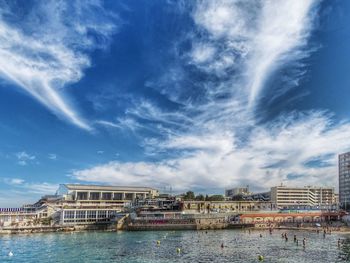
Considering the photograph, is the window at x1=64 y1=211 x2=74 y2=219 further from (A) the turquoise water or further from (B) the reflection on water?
(B) the reflection on water

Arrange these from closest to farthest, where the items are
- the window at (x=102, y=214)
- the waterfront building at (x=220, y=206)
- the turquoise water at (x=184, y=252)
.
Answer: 1. the turquoise water at (x=184, y=252)
2. the window at (x=102, y=214)
3. the waterfront building at (x=220, y=206)

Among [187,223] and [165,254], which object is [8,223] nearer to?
[187,223]

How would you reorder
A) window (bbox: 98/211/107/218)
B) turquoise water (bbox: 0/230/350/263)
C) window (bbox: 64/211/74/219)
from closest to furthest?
turquoise water (bbox: 0/230/350/263) < window (bbox: 64/211/74/219) < window (bbox: 98/211/107/218)

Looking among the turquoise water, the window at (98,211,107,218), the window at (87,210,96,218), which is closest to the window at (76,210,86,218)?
the window at (87,210,96,218)

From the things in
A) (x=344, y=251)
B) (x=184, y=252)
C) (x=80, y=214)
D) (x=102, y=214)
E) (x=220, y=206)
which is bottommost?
(x=184, y=252)

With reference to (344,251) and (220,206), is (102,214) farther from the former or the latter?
(344,251)

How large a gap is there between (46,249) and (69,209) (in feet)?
229

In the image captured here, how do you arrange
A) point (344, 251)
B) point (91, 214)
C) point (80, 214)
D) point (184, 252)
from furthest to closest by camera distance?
point (91, 214) → point (80, 214) → point (184, 252) → point (344, 251)

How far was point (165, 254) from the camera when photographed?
66625mm

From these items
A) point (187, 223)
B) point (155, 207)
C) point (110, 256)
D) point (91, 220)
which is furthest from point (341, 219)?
point (110, 256)

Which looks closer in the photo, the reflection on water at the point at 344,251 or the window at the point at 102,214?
the reflection on water at the point at 344,251

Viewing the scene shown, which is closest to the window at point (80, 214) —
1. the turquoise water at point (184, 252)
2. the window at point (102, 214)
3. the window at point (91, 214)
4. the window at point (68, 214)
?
the window at point (91, 214)

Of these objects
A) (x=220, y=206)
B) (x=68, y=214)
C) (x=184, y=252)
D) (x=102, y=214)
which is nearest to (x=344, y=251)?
(x=184, y=252)

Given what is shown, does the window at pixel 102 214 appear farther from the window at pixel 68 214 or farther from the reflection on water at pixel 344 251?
the reflection on water at pixel 344 251
